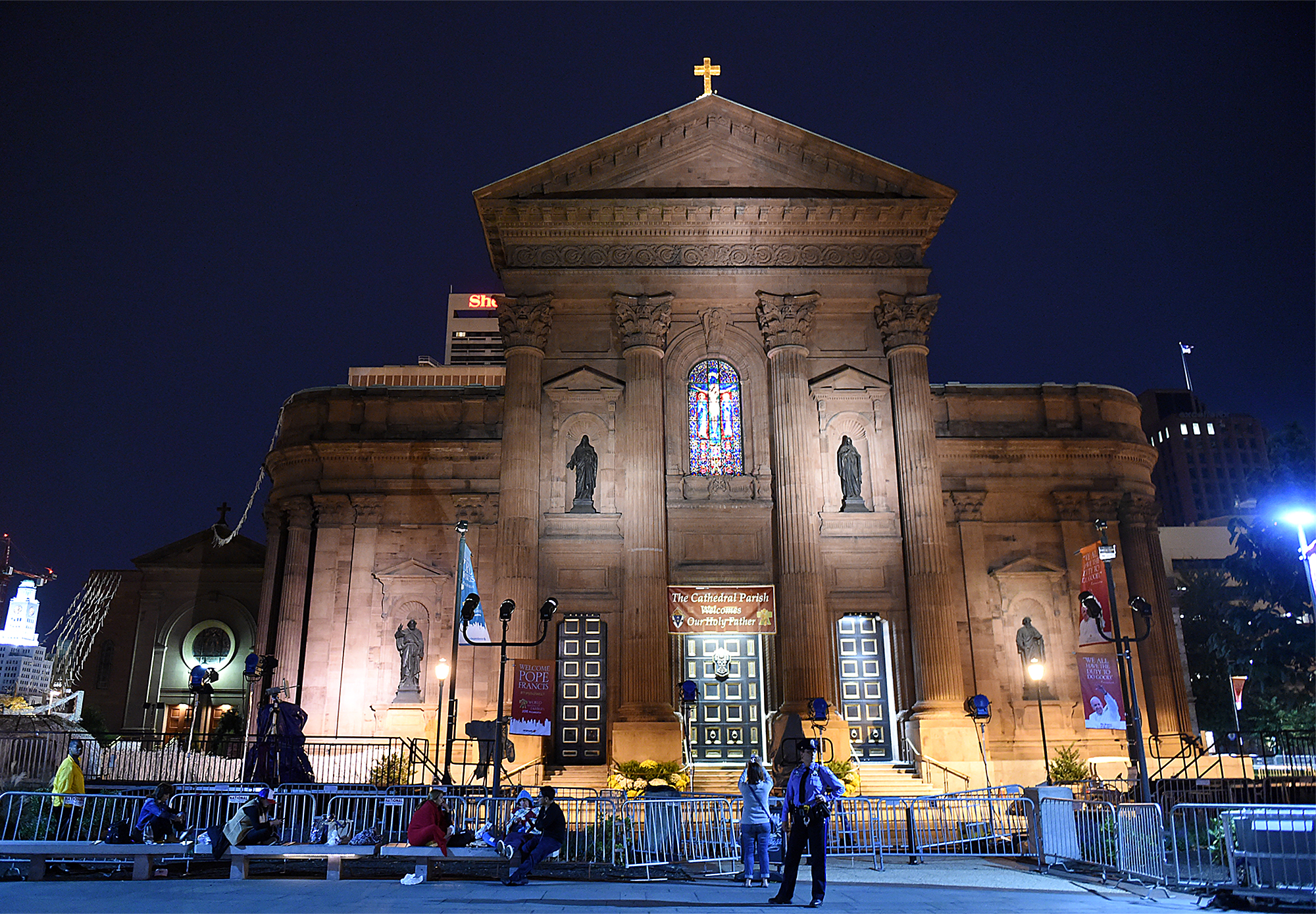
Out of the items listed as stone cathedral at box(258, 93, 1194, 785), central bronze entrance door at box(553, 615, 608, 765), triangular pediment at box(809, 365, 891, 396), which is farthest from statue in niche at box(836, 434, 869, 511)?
central bronze entrance door at box(553, 615, 608, 765)

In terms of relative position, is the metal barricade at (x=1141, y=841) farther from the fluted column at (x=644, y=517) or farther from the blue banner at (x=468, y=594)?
the fluted column at (x=644, y=517)

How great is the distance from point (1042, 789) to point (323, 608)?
910 inches

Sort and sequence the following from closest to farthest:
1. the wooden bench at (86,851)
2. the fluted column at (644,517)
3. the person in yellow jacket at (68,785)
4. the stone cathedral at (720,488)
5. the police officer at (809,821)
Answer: the police officer at (809,821) → the wooden bench at (86,851) → the person in yellow jacket at (68,785) → the fluted column at (644,517) → the stone cathedral at (720,488)

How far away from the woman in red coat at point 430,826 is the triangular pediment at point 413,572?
17.5 meters

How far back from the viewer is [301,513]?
109 ft

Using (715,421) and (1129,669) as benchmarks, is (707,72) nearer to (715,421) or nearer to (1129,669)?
(715,421)

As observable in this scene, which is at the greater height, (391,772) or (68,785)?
(68,785)

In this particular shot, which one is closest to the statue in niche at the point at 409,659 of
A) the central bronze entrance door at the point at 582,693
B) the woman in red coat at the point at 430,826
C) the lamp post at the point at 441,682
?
the lamp post at the point at 441,682

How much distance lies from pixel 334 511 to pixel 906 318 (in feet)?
65.7

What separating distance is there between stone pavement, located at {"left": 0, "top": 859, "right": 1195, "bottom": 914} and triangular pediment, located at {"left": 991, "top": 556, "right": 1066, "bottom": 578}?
17.9 metres

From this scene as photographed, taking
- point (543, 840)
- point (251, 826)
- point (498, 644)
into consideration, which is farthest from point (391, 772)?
point (543, 840)

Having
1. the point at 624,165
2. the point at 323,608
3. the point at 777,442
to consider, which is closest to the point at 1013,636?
the point at 777,442

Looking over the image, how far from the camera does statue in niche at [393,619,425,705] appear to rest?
30.5 meters

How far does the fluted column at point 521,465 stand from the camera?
2878 cm
